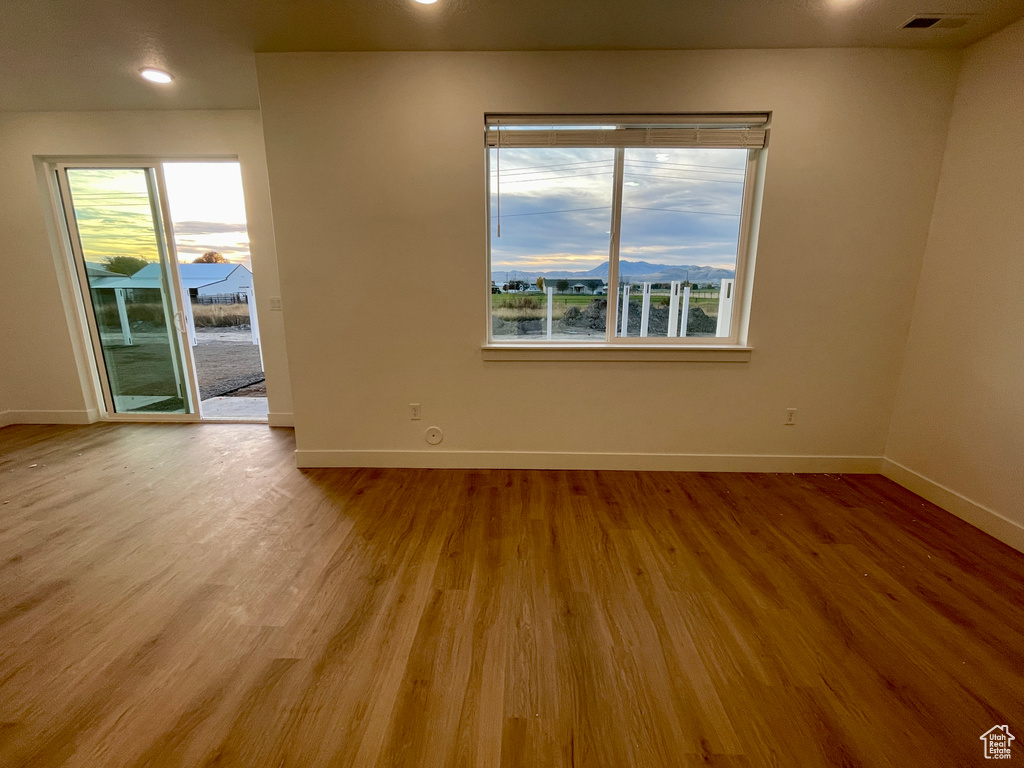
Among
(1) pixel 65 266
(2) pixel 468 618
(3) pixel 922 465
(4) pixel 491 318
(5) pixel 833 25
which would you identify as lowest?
(2) pixel 468 618

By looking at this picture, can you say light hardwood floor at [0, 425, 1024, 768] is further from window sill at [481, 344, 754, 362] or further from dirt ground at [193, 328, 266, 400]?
dirt ground at [193, 328, 266, 400]

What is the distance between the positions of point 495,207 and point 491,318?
2.36 ft

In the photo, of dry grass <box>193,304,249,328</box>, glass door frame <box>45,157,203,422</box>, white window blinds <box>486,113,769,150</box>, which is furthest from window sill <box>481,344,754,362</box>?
dry grass <box>193,304,249,328</box>

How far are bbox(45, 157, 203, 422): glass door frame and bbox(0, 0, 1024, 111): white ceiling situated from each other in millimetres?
959

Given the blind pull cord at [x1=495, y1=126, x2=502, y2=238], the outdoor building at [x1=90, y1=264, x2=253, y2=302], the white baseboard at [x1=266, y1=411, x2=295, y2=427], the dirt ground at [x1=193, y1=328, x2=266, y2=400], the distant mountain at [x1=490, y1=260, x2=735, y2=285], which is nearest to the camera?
the blind pull cord at [x1=495, y1=126, x2=502, y2=238]

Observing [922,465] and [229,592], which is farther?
[922,465]

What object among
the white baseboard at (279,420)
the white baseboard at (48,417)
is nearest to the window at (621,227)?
the white baseboard at (279,420)

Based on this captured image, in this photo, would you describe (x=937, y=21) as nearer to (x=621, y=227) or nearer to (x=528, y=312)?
(x=621, y=227)

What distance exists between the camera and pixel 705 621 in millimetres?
1621

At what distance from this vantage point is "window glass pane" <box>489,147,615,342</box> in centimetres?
265

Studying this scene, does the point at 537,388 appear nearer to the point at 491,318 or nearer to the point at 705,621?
the point at 491,318

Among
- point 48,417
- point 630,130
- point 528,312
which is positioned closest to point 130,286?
point 48,417

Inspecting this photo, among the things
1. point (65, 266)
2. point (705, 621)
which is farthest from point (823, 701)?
point (65, 266)

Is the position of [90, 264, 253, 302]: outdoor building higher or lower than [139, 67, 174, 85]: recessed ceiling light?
lower
